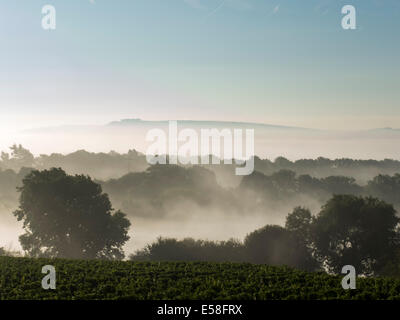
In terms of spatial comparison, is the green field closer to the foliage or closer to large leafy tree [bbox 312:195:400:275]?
large leafy tree [bbox 312:195:400:275]

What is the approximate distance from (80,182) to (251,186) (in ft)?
389

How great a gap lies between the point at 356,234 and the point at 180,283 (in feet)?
120

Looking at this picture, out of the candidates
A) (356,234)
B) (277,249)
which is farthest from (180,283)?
(277,249)

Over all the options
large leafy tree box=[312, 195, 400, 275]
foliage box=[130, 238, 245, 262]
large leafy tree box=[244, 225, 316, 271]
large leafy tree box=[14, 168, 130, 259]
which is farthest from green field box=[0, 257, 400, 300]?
foliage box=[130, 238, 245, 262]

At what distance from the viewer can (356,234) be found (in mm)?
61344

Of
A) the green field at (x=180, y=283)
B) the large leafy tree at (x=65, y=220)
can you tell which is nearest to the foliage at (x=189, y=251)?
the large leafy tree at (x=65, y=220)

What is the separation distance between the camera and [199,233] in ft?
540

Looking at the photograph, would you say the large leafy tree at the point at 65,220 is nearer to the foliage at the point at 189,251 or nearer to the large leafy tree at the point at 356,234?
the foliage at the point at 189,251

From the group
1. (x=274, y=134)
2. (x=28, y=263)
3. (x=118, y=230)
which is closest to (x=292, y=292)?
(x=28, y=263)

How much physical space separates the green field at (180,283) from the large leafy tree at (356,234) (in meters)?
26.7

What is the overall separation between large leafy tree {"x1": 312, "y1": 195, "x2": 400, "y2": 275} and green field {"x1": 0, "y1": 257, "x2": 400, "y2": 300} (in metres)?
26.7

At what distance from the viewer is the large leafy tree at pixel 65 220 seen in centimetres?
6181

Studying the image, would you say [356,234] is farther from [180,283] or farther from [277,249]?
[180,283]
